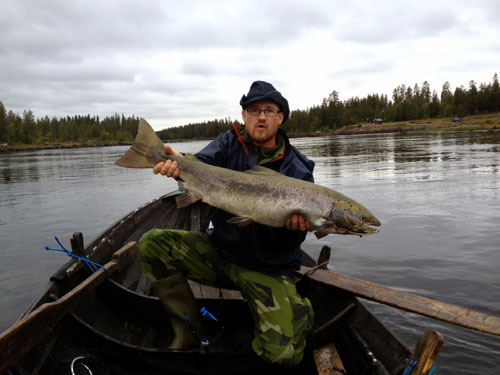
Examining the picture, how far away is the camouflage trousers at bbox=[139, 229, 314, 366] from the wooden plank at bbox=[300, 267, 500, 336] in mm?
576

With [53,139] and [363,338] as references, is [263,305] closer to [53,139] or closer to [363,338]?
[363,338]

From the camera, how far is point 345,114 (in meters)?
148

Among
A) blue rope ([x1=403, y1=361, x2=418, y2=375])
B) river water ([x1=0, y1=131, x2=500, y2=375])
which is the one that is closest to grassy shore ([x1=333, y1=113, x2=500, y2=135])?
river water ([x1=0, y1=131, x2=500, y2=375])

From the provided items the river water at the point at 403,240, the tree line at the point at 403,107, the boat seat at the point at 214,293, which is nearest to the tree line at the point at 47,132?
the tree line at the point at 403,107

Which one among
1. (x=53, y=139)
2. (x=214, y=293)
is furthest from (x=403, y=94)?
(x=214, y=293)

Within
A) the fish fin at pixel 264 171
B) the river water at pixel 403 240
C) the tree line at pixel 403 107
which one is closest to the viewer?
the fish fin at pixel 264 171

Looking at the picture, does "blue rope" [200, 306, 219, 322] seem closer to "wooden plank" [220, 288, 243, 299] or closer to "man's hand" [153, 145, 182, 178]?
"wooden plank" [220, 288, 243, 299]

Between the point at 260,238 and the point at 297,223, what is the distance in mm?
525

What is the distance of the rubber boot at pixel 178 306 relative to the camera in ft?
13.1

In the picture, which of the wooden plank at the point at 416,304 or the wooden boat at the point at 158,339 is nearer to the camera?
the wooden plank at the point at 416,304

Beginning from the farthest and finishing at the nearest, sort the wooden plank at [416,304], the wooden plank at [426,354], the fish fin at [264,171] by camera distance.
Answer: the fish fin at [264,171] < the wooden plank at [416,304] < the wooden plank at [426,354]

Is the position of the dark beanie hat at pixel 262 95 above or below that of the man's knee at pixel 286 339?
above

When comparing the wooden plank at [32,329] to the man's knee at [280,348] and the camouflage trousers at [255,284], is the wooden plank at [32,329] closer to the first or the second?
the camouflage trousers at [255,284]

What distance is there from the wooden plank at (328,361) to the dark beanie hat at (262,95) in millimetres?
2822
